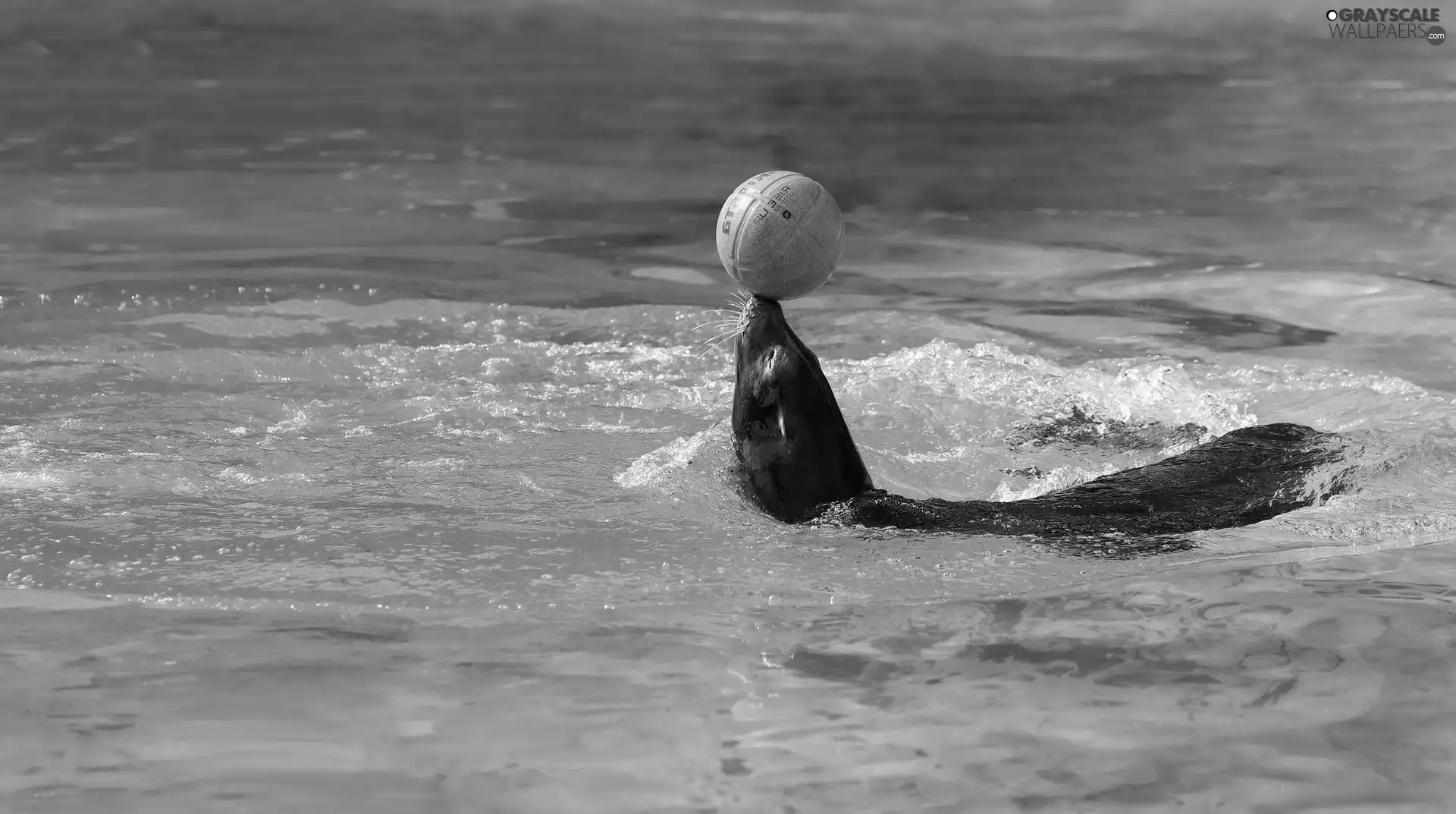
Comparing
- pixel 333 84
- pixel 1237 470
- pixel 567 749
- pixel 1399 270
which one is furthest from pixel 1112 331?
pixel 333 84

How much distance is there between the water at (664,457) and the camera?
3.27m

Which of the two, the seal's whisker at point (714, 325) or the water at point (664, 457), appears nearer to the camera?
the water at point (664, 457)

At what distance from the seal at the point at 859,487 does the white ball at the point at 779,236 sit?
4.7 inches

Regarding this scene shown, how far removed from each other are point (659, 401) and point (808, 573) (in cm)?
232

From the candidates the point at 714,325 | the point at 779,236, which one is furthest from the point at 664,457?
the point at 714,325

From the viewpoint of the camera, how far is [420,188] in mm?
11617

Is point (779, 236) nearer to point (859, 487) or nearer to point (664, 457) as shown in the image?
point (859, 487)

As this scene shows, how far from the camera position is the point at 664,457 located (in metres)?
5.20

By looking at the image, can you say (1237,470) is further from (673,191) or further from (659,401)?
(673,191)

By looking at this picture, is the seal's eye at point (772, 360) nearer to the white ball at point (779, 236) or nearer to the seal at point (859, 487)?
the seal at point (859, 487)

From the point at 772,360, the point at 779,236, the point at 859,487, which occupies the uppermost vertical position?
the point at 779,236

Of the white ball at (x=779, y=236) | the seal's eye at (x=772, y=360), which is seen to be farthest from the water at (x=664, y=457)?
the white ball at (x=779, y=236)

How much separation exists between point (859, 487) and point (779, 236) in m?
0.77

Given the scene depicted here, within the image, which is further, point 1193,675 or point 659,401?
point 659,401
